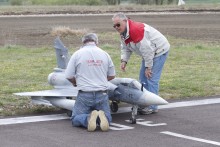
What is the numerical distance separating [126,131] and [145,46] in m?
1.74

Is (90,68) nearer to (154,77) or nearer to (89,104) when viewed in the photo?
(89,104)

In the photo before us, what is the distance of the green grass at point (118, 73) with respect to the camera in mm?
12759

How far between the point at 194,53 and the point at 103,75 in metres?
11.1

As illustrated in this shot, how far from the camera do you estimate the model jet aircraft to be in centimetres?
1047

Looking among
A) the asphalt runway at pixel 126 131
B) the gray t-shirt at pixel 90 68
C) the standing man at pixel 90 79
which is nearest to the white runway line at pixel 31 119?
the asphalt runway at pixel 126 131

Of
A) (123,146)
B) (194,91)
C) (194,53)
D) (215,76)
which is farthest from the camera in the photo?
(194,53)

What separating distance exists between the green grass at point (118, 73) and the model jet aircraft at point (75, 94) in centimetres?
43

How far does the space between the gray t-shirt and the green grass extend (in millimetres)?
1617

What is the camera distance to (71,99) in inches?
456

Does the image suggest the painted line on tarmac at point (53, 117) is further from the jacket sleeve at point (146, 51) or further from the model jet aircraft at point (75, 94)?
the jacket sleeve at point (146, 51)

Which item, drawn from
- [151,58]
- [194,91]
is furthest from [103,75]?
[194,91]

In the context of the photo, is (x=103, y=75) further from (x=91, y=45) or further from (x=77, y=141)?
(x=77, y=141)

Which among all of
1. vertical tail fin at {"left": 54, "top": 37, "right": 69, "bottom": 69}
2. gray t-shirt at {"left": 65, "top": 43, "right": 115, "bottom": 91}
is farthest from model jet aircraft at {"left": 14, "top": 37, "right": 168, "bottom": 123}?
gray t-shirt at {"left": 65, "top": 43, "right": 115, "bottom": 91}

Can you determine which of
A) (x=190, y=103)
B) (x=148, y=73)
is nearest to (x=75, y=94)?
(x=148, y=73)
